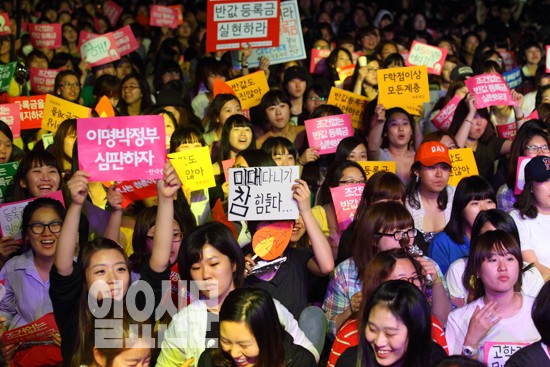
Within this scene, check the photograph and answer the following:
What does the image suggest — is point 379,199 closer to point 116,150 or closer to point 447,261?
point 447,261

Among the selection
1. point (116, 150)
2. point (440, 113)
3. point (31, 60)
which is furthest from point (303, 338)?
point (31, 60)

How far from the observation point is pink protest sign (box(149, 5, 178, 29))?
12.8 m

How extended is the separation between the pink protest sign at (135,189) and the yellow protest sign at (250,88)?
2836mm

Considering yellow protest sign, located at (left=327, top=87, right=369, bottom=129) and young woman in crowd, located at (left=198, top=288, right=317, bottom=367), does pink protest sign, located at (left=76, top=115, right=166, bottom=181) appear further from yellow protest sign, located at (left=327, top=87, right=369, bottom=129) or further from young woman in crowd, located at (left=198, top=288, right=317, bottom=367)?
yellow protest sign, located at (left=327, top=87, right=369, bottom=129)

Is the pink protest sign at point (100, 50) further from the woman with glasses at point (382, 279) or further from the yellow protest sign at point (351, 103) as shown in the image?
the woman with glasses at point (382, 279)

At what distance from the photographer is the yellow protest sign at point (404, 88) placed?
335 inches

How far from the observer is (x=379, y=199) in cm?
601

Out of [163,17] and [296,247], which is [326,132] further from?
[163,17]

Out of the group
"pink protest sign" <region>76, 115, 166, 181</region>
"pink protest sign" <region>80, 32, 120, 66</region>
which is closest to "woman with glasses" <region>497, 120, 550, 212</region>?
"pink protest sign" <region>76, 115, 166, 181</region>

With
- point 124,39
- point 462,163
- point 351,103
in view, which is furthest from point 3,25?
point 462,163

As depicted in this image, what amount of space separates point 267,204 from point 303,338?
101 centimetres

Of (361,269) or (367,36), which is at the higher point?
(367,36)

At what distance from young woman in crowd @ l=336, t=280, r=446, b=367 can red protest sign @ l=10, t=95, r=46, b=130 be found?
5.38 meters

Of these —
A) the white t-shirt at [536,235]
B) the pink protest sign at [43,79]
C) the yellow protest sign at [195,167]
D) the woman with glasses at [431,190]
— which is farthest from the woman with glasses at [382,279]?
the pink protest sign at [43,79]
